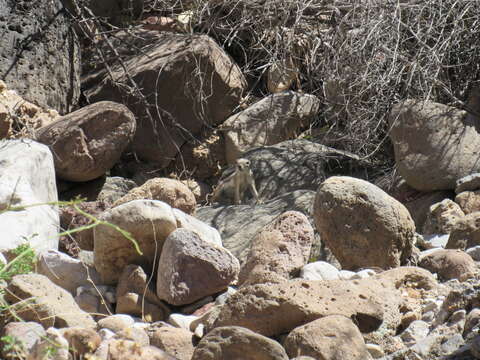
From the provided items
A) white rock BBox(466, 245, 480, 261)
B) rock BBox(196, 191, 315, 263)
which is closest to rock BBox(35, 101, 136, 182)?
rock BBox(196, 191, 315, 263)

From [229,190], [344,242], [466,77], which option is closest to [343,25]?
[466,77]

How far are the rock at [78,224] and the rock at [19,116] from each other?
45.4 inches

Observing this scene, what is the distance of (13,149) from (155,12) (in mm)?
4958

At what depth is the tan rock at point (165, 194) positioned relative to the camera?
7.49m

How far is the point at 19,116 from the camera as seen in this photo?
894 centimetres

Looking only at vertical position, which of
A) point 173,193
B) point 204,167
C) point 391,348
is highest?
point 391,348

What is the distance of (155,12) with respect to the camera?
11.9m

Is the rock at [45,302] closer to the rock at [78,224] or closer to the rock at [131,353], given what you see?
the rock at [131,353]

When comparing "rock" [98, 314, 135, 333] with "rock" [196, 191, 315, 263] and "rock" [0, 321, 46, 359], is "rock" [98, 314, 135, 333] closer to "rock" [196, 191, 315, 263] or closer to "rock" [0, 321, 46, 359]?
"rock" [0, 321, 46, 359]

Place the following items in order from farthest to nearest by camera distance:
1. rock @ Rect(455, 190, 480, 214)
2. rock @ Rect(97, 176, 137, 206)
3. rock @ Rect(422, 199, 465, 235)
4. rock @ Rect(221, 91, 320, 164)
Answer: rock @ Rect(221, 91, 320, 164)
rock @ Rect(97, 176, 137, 206)
rock @ Rect(455, 190, 480, 214)
rock @ Rect(422, 199, 465, 235)

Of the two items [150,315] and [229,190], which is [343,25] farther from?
[150,315]

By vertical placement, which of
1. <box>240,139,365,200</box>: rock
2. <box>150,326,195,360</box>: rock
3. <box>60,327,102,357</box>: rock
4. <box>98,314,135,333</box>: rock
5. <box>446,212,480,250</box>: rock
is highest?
<box>60,327,102,357</box>: rock

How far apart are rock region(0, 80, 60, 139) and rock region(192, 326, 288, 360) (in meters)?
4.64

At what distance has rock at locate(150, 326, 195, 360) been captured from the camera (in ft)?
15.5
